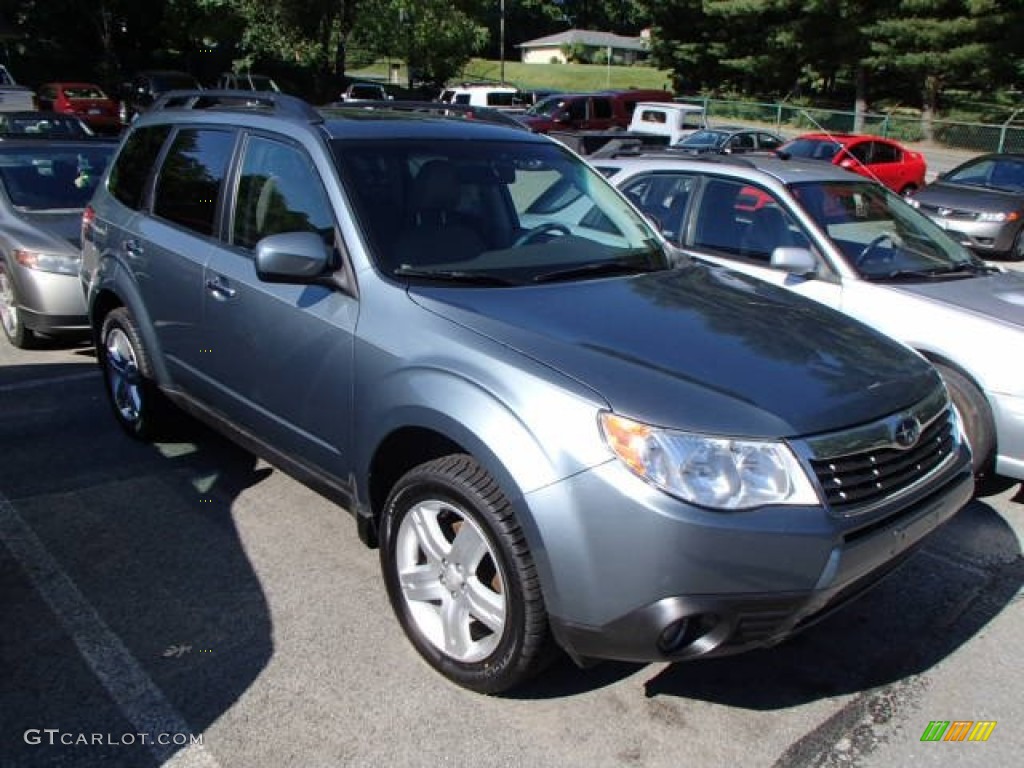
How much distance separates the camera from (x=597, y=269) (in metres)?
3.56

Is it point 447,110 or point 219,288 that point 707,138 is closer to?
point 447,110

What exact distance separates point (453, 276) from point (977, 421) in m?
2.74

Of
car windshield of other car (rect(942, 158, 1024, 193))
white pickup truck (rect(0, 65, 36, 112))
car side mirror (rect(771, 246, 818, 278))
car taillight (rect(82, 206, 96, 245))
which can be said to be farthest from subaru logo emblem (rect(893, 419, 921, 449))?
white pickup truck (rect(0, 65, 36, 112))

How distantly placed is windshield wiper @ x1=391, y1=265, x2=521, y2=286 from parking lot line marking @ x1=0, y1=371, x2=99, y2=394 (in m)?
3.99

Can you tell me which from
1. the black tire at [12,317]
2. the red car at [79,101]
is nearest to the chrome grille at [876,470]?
the black tire at [12,317]

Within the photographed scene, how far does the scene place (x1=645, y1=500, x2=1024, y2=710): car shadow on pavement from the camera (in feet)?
9.96

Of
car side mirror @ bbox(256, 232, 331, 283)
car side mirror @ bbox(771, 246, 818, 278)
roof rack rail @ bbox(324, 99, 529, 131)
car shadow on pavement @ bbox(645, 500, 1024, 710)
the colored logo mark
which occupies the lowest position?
car shadow on pavement @ bbox(645, 500, 1024, 710)

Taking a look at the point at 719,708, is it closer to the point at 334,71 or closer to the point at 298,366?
the point at 298,366

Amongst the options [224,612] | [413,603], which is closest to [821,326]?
[413,603]

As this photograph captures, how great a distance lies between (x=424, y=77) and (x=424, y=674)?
4290cm

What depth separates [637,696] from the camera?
2975mm

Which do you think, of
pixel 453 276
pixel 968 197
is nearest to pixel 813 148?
pixel 968 197

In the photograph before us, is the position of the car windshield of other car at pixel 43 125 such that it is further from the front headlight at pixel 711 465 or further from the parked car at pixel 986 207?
the front headlight at pixel 711 465

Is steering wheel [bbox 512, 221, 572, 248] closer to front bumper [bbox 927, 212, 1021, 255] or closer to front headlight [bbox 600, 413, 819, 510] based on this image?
front headlight [bbox 600, 413, 819, 510]
